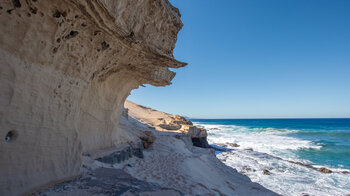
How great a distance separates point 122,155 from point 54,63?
3.53 m

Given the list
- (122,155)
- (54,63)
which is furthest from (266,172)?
(54,63)

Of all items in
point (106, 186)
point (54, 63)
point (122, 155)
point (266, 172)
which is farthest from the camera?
point (266, 172)

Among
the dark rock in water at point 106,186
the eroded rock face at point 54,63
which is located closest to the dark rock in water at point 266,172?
the dark rock in water at point 106,186

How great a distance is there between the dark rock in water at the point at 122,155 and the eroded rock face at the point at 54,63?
1.04m

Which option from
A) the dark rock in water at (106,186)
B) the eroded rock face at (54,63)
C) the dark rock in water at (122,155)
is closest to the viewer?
the eroded rock face at (54,63)

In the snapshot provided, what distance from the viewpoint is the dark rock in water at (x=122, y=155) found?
4.86m

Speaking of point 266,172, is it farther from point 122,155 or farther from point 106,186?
point 106,186

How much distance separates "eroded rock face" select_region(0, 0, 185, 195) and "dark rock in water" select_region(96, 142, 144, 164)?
1042mm

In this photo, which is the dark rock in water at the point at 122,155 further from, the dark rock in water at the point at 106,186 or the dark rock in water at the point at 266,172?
the dark rock in water at the point at 266,172

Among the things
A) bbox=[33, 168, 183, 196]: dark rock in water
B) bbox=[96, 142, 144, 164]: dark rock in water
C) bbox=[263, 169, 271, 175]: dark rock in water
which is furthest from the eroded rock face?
bbox=[263, 169, 271, 175]: dark rock in water

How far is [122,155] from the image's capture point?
5590mm

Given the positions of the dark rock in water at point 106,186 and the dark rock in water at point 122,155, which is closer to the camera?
the dark rock in water at point 106,186

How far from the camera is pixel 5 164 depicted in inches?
98.2

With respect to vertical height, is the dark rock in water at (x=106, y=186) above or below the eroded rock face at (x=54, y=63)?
below
